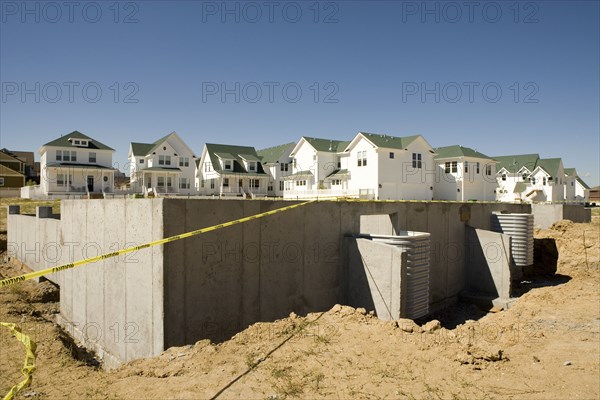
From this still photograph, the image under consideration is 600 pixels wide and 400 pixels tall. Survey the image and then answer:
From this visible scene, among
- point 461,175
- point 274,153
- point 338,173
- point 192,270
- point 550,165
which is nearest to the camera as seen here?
point 192,270

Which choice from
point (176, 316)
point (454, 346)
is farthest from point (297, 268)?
point (454, 346)

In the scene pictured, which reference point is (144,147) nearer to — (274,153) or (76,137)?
(76,137)

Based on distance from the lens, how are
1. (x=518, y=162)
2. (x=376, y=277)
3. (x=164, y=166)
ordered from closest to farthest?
(x=376, y=277), (x=164, y=166), (x=518, y=162)

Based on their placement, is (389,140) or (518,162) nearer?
(389,140)

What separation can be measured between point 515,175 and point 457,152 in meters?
23.5

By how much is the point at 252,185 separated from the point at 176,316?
39.4 m

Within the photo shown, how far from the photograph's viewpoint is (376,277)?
9305mm

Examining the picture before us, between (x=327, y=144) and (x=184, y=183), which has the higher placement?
(x=327, y=144)

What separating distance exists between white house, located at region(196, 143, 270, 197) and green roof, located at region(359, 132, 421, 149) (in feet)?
50.1

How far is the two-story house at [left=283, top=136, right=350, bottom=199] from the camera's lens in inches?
1546

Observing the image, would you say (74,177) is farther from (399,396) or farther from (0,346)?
(399,396)

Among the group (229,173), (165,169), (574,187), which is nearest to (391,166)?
(229,173)

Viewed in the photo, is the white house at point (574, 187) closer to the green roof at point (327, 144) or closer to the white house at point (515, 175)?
the white house at point (515, 175)

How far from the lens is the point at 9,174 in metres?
50.7
